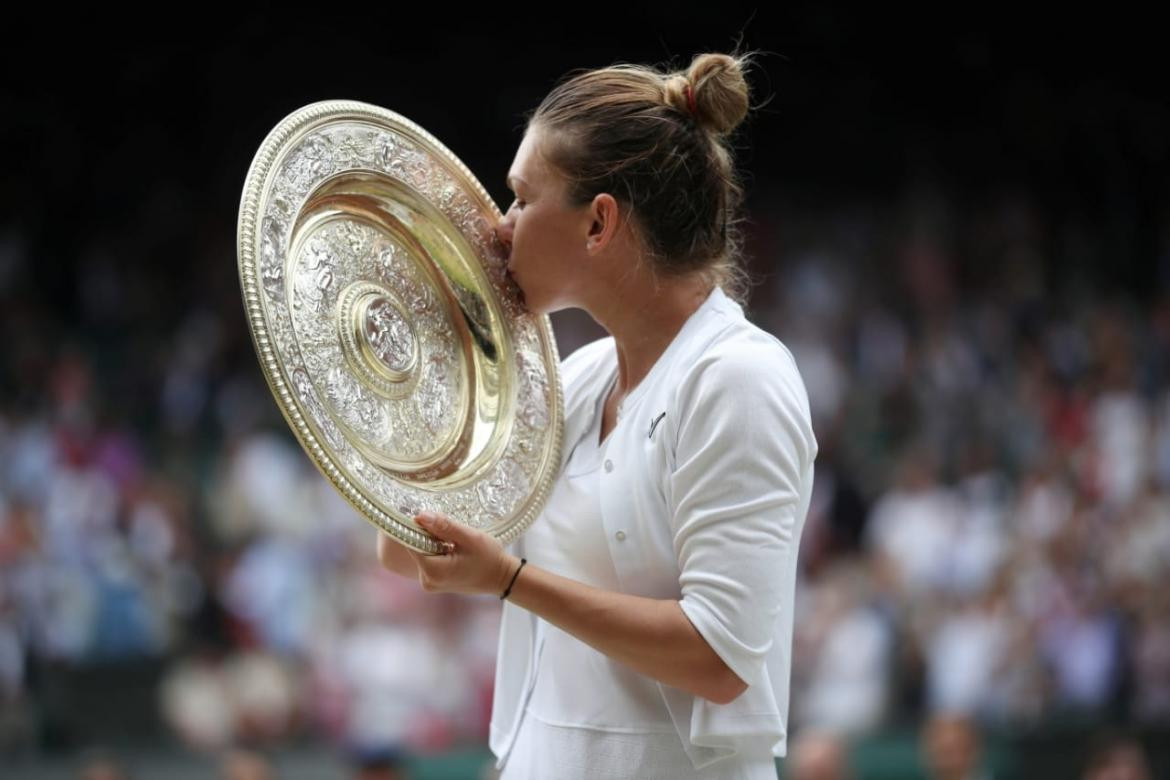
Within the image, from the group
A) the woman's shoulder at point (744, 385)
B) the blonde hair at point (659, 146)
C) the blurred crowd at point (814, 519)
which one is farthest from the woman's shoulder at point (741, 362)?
the blurred crowd at point (814, 519)

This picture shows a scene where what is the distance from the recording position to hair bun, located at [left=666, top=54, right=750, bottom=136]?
166cm

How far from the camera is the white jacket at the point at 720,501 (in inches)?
59.9

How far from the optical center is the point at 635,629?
1533mm

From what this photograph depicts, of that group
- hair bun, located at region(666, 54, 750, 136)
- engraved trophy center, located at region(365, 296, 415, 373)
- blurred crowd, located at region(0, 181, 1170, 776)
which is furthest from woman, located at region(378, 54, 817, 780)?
blurred crowd, located at region(0, 181, 1170, 776)

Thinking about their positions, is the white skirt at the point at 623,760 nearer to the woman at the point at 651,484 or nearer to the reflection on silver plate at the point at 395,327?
the woman at the point at 651,484

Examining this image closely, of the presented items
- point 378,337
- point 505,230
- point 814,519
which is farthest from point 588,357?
point 814,519

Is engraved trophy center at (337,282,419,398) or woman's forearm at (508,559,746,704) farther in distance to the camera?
engraved trophy center at (337,282,419,398)

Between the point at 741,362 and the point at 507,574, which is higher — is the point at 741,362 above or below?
above

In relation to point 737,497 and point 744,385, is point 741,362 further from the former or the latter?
point 737,497

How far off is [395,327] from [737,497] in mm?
437

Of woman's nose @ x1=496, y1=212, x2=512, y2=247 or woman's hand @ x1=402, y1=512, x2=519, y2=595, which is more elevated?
woman's nose @ x1=496, y1=212, x2=512, y2=247

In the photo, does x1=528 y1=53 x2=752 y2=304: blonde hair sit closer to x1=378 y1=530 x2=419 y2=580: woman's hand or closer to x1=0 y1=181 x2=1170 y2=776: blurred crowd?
x1=378 y1=530 x2=419 y2=580: woman's hand

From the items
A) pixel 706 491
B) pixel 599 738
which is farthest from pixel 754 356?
pixel 599 738

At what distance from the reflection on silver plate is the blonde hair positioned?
Result: 18 cm
